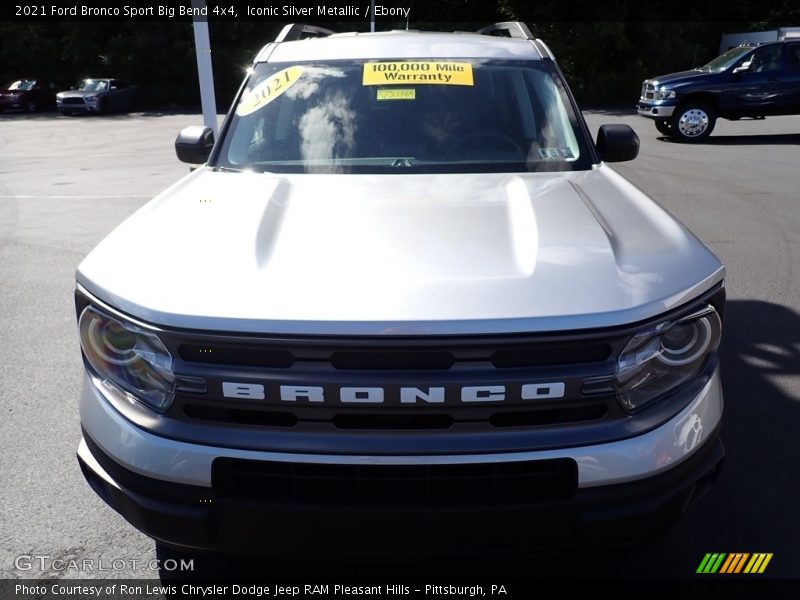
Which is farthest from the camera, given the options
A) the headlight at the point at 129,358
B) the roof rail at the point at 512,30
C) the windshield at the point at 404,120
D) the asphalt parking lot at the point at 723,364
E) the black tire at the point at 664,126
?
the black tire at the point at 664,126

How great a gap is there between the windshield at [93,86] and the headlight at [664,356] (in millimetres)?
30406

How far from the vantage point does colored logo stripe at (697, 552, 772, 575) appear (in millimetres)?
2551

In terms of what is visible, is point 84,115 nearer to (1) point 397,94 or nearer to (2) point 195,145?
(2) point 195,145

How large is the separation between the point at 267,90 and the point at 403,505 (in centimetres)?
234

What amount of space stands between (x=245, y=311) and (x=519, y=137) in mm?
1935

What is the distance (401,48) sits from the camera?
375 centimetres

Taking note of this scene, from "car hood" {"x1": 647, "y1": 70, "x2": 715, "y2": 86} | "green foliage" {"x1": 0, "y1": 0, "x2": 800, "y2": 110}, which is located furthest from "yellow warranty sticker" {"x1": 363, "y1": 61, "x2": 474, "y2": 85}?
"green foliage" {"x1": 0, "y1": 0, "x2": 800, "y2": 110}

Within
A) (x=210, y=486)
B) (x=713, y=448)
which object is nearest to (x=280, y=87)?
(x=210, y=486)

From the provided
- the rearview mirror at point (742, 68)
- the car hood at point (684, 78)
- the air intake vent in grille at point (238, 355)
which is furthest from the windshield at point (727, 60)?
the air intake vent in grille at point (238, 355)

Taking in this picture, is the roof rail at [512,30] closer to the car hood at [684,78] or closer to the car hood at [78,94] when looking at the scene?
the car hood at [684,78]

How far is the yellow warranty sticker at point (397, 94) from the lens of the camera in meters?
3.46

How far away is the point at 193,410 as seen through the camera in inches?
77.0

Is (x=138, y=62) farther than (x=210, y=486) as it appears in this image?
Yes

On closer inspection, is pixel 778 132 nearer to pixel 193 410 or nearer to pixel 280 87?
pixel 280 87
